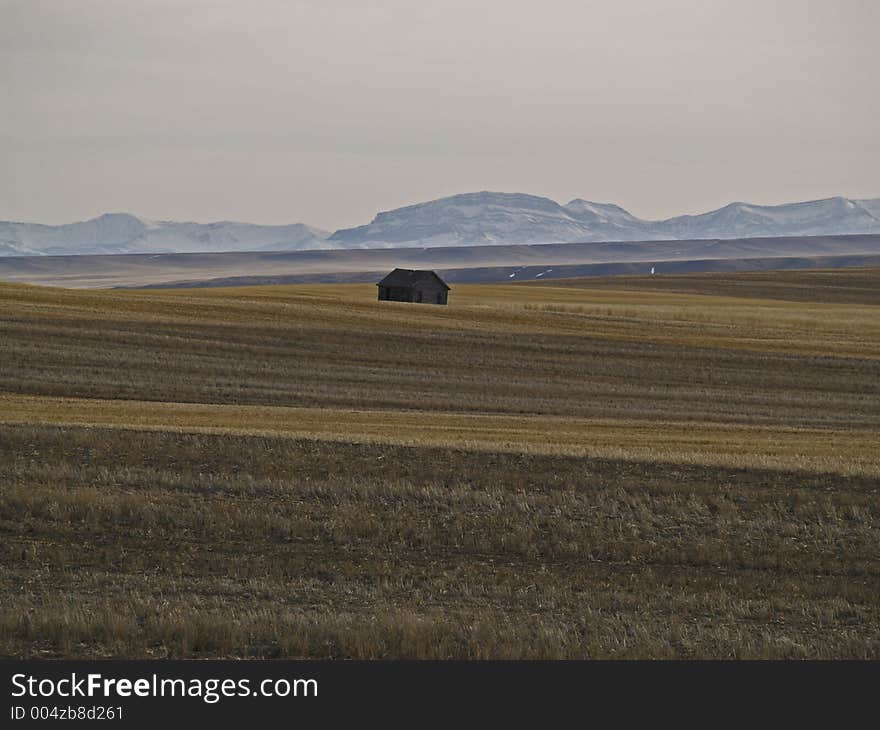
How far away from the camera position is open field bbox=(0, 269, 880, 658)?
12.5 m

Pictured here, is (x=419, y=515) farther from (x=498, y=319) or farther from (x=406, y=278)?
(x=406, y=278)

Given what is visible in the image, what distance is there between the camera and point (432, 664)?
10.9m

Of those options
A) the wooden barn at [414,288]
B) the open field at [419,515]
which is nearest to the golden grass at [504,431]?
the open field at [419,515]

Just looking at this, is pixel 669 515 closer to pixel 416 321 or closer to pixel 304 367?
pixel 304 367

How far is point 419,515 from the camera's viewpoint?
1780 cm

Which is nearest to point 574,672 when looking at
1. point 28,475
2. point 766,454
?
point 28,475

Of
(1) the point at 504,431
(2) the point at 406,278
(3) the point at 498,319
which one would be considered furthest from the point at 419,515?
(2) the point at 406,278

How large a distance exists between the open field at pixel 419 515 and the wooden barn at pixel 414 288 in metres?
41.0

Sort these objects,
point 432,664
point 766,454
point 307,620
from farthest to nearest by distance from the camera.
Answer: point 766,454
point 307,620
point 432,664

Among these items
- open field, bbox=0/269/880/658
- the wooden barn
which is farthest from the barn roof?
open field, bbox=0/269/880/658

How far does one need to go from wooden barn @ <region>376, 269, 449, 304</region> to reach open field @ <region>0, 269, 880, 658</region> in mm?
41006

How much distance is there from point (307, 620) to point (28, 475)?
8.42 meters

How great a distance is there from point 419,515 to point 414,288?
63338mm

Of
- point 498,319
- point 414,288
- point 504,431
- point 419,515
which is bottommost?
point 504,431
